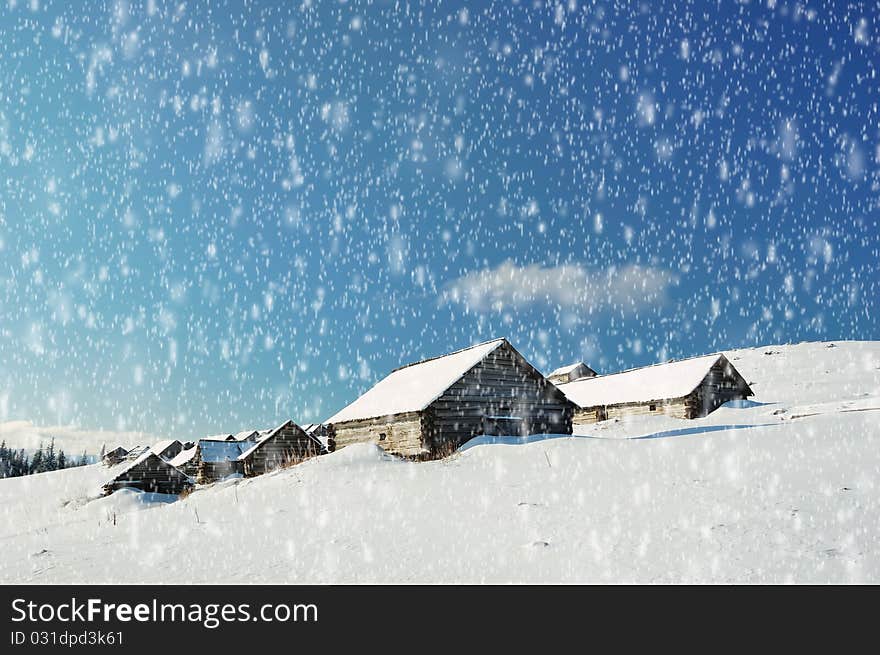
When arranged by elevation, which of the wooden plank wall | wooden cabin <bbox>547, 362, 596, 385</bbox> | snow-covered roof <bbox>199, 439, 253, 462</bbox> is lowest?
the wooden plank wall

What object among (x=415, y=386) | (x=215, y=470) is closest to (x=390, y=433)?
(x=415, y=386)

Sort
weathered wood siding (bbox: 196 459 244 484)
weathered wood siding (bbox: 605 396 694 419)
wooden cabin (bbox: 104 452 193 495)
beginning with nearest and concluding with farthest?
1. weathered wood siding (bbox: 605 396 694 419)
2. wooden cabin (bbox: 104 452 193 495)
3. weathered wood siding (bbox: 196 459 244 484)

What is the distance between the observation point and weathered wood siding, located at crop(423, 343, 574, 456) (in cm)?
2312

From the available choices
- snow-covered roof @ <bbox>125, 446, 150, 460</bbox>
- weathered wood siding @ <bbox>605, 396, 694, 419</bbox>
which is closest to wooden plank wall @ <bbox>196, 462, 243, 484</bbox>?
weathered wood siding @ <bbox>605, 396, 694, 419</bbox>

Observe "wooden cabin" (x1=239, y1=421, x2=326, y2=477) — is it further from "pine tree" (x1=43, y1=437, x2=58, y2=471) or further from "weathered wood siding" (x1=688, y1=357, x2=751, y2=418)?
"pine tree" (x1=43, y1=437, x2=58, y2=471)

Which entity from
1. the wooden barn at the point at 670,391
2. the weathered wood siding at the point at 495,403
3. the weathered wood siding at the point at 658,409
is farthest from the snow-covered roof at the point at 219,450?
the weathered wood siding at the point at 495,403

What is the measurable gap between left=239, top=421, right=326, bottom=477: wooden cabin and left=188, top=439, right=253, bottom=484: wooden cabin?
1055 centimetres

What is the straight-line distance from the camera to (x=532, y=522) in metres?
9.49

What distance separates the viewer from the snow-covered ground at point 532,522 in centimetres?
748

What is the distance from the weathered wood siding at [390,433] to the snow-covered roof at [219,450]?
98.6ft

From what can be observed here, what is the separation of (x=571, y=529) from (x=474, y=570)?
216cm

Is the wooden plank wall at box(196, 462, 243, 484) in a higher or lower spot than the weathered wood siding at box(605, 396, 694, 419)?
lower

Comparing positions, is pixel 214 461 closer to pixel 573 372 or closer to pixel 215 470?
pixel 215 470
